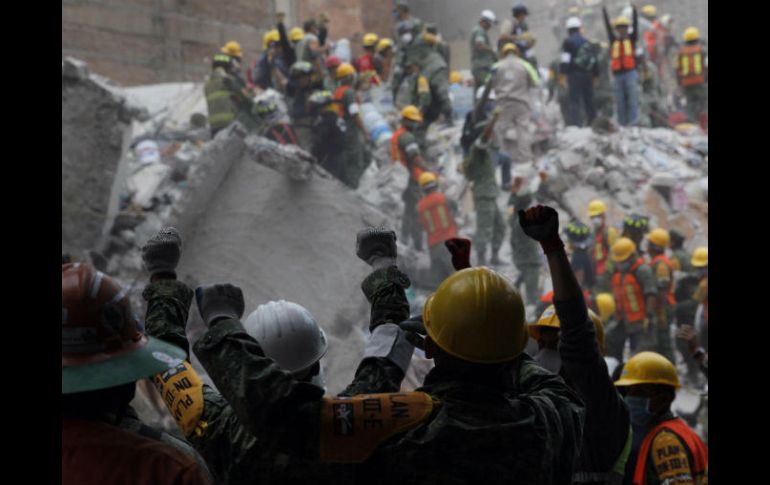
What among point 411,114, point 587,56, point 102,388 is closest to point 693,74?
point 587,56

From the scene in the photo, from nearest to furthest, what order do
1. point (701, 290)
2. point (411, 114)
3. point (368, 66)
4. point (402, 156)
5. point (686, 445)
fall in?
point (686, 445) < point (701, 290) < point (402, 156) < point (411, 114) < point (368, 66)

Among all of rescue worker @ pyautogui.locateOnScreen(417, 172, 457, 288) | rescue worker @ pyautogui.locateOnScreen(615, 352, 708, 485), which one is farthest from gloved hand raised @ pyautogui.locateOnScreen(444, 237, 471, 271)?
rescue worker @ pyautogui.locateOnScreen(417, 172, 457, 288)

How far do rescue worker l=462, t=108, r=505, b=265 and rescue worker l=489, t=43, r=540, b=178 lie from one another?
246 centimetres

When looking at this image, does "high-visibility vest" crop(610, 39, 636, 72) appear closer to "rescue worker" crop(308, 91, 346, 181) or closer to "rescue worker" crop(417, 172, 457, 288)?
"rescue worker" crop(308, 91, 346, 181)

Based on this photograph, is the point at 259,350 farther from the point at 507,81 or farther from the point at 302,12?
the point at 302,12

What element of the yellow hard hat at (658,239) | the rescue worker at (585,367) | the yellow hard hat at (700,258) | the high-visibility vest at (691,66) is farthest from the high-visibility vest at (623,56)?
the rescue worker at (585,367)

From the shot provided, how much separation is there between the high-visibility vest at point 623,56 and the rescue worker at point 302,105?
4311mm

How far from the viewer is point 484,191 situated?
35.9 feet

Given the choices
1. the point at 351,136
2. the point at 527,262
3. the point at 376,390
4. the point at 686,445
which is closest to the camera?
the point at 376,390

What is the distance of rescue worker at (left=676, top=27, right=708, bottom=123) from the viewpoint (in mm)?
14914

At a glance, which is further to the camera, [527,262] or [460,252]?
[527,262]

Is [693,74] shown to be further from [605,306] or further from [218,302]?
[218,302]

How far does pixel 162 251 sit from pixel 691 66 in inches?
525

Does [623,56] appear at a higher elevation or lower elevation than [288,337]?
higher
